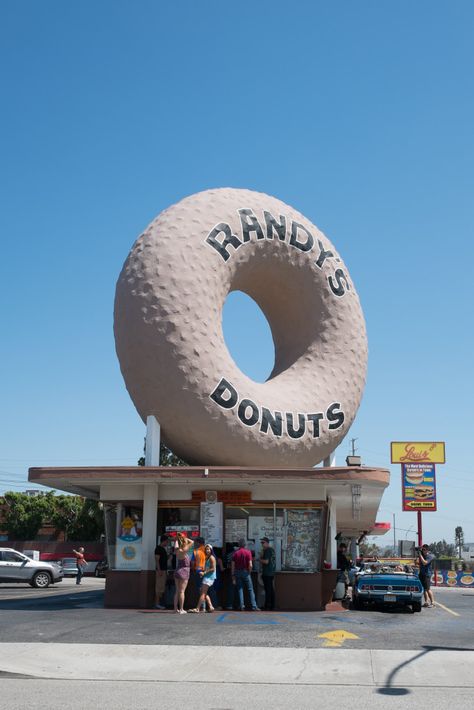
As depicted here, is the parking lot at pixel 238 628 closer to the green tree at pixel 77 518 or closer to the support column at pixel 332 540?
the support column at pixel 332 540

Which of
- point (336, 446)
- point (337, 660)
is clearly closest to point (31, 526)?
point (336, 446)

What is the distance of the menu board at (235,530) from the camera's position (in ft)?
56.3

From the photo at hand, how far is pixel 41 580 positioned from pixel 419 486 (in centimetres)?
2396

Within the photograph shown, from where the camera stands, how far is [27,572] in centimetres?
2914

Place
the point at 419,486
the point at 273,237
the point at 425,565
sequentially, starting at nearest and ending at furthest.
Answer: the point at 273,237 → the point at 425,565 → the point at 419,486

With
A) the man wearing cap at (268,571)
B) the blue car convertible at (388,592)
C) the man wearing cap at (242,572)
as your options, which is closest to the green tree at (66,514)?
the blue car convertible at (388,592)

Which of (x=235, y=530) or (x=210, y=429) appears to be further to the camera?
(x=235, y=530)

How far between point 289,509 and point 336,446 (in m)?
2.52

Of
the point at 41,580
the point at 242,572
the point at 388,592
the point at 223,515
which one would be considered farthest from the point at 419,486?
the point at 242,572

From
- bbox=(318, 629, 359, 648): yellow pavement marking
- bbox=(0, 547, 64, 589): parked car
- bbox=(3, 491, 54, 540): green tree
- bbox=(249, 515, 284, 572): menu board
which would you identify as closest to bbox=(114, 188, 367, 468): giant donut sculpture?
bbox=(249, 515, 284, 572): menu board

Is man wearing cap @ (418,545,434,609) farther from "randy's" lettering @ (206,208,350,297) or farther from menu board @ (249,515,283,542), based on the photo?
"randy's" lettering @ (206,208,350,297)

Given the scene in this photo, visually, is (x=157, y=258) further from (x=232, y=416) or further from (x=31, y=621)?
(x=31, y=621)

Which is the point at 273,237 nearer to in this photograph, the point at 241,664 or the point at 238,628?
the point at 238,628

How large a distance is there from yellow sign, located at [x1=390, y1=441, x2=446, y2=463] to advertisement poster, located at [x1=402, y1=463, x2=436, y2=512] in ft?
3.11
